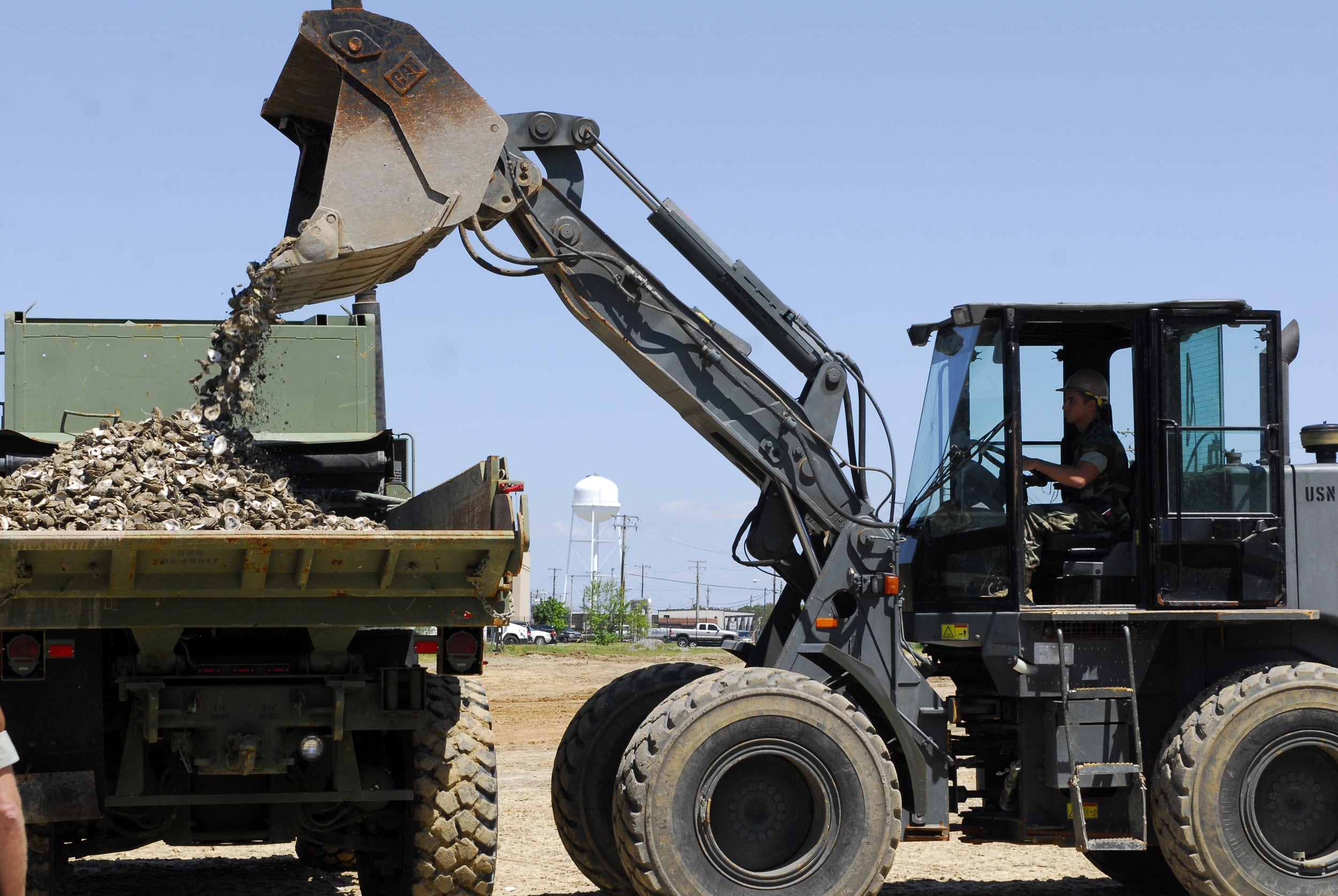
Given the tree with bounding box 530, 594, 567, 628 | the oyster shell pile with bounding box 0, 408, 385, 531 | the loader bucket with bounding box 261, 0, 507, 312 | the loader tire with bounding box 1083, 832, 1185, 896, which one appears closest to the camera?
the oyster shell pile with bounding box 0, 408, 385, 531

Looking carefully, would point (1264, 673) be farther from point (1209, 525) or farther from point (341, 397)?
point (341, 397)

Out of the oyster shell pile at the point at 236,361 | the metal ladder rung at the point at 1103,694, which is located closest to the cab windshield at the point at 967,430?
the metal ladder rung at the point at 1103,694

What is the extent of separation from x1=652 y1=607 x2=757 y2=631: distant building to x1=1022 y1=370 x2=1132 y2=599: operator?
67.2 m

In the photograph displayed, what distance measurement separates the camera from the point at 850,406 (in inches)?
310

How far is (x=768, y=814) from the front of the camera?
23.2 feet

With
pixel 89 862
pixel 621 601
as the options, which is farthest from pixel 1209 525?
pixel 621 601

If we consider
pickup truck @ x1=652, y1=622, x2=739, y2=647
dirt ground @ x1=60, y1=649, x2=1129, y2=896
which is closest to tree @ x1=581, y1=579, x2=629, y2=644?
pickup truck @ x1=652, y1=622, x2=739, y2=647

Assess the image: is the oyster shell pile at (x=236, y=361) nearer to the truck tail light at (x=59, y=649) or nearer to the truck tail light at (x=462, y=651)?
the truck tail light at (x=59, y=649)

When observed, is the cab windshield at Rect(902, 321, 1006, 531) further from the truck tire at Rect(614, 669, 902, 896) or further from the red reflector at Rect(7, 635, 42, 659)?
the red reflector at Rect(7, 635, 42, 659)

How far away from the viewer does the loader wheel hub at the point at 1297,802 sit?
7184 mm

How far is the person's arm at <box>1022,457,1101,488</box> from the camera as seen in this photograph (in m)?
7.65

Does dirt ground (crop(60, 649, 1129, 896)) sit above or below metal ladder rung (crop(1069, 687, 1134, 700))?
below

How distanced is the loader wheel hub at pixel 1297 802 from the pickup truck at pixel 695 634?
42045mm

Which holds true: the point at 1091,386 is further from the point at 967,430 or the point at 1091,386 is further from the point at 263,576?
the point at 263,576
